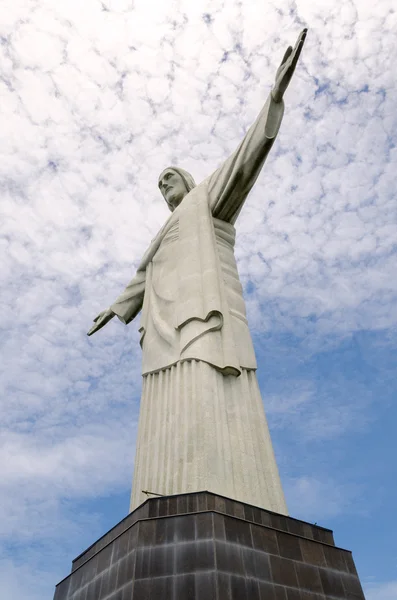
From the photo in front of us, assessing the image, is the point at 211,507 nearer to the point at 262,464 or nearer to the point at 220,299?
the point at 262,464

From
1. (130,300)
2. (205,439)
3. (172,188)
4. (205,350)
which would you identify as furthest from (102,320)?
(205,439)

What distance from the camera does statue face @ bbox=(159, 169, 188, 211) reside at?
10539 millimetres

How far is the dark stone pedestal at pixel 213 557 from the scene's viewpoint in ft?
14.4

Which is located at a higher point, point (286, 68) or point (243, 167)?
point (243, 167)

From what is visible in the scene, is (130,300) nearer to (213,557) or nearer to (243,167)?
(243,167)

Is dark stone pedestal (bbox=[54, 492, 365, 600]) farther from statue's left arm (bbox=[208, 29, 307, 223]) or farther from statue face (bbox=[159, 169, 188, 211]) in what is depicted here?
statue face (bbox=[159, 169, 188, 211])

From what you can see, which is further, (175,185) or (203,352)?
(175,185)

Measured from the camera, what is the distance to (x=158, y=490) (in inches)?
233

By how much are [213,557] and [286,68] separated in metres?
6.15

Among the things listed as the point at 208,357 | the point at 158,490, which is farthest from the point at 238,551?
the point at 208,357

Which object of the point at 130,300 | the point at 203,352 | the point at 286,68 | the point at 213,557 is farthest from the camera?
the point at 130,300

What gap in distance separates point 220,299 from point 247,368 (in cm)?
100

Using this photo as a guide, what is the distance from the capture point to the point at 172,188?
34.9 ft

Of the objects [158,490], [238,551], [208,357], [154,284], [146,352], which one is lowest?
[238,551]
